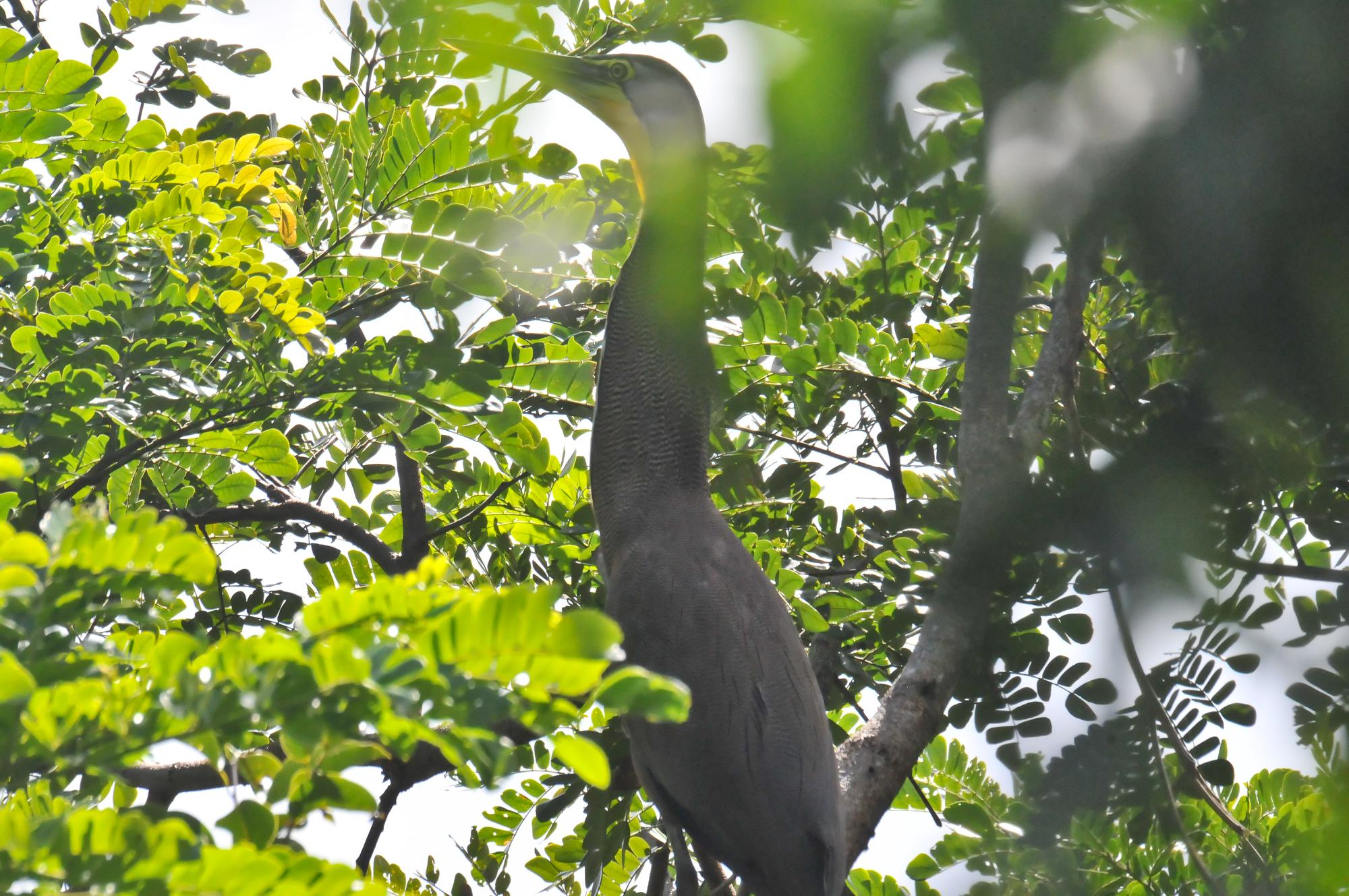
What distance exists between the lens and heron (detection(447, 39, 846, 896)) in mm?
3061

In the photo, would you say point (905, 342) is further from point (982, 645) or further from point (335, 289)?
point (982, 645)

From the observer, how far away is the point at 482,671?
1.01 metres

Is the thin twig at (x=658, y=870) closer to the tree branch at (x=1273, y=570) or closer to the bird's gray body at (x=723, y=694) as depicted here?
the bird's gray body at (x=723, y=694)

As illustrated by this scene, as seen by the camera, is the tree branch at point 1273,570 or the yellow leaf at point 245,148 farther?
the yellow leaf at point 245,148

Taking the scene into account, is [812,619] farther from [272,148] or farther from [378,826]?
[272,148]

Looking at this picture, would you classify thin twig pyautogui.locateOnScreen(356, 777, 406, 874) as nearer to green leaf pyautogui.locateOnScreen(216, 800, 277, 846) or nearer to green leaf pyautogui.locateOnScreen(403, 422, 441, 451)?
green leaf pyautogui.locateOnScreen(403, 422, 441, 451)

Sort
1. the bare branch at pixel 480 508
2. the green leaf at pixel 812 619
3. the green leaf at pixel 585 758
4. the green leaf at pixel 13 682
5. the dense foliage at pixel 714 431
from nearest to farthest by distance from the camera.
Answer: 1. the dense foliage at pixel 714 431
2. the green leaf at pixel 13 682
3. the green leaf at pixel 585 758
4. the green leaf at pixel 812 619
5. the bare branch at pixel 480 508

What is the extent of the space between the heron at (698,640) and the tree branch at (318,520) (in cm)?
82

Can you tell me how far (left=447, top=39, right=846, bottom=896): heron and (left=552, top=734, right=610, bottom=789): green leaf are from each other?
74.0 inches

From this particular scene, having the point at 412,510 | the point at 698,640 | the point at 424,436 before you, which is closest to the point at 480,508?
the point at 412,510

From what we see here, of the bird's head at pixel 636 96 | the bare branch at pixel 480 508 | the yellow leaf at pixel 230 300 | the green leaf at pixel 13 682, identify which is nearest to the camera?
the green leaf at pixel 13 682

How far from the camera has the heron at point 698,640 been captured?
306 centimetres

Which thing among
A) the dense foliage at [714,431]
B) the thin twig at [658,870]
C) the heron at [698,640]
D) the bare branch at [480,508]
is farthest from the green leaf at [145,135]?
the thin twig at [658,870]

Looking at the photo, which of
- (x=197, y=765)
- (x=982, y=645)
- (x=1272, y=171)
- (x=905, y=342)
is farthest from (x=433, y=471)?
(x=1272, y=171)
